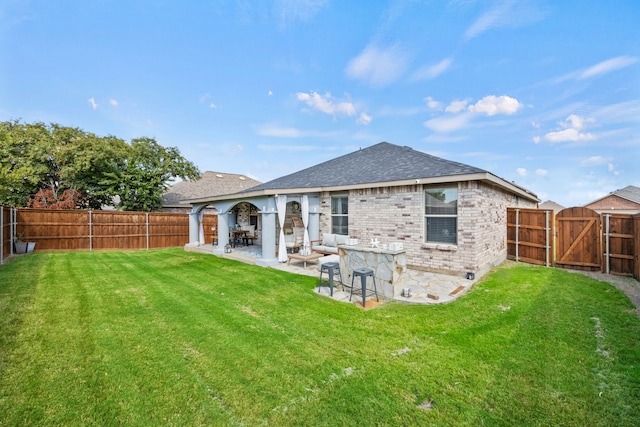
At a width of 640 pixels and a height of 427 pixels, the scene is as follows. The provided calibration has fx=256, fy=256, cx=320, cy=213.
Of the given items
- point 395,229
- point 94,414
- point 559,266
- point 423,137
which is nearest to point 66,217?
point 94,414

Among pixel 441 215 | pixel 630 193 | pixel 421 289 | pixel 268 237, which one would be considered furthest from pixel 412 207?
pixel 630 193

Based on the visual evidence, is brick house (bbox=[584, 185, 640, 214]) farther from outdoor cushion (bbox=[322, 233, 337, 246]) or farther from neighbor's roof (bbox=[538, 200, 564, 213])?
outdoor cushion (bbox=[322, 233, 337, 246])

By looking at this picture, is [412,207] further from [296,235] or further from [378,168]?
[296,235]

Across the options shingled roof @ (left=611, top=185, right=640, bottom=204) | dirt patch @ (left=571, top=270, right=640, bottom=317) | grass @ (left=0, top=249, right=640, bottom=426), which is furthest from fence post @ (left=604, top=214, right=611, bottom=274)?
shingled roof @ (left=611, top=185, right=640, bottom=204)

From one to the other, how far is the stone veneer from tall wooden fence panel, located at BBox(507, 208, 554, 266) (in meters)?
0.37

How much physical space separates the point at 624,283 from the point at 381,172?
7.33 metres

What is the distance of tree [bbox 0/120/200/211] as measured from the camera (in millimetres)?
16812

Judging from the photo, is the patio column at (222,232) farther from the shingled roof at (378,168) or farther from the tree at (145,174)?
the tree at (145,174)

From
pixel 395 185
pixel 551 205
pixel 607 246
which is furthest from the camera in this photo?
pixel 551 205

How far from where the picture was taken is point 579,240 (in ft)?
28.0

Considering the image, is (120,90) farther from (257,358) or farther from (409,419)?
(409,419)

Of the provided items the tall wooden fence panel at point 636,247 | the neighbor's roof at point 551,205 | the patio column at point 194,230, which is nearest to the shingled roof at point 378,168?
the tall wooden fence panel at point 636,247

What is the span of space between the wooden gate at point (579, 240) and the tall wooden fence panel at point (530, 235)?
0.88 ft

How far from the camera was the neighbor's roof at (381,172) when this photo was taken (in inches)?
296
